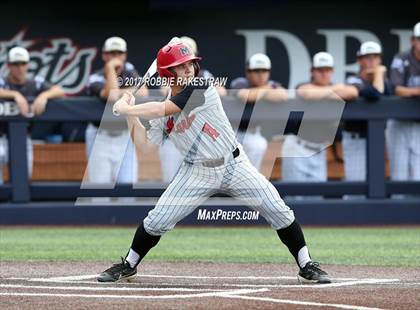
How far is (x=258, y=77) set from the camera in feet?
35.0

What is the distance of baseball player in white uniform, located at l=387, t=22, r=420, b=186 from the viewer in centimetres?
1082

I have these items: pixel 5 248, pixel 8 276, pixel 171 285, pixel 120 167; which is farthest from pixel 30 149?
pixel 171 285

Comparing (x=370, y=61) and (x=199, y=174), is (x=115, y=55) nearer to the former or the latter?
(x=370, y=61)

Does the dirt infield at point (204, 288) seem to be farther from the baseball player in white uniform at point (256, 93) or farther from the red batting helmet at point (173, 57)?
the baseball player in white uniform at point (256, 93)

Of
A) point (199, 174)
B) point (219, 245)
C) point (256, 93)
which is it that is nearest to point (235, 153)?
point (199, 174)

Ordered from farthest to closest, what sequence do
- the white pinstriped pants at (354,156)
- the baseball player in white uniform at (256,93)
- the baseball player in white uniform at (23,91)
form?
the white pinstriped pants at (354,156) < the baseball player in white uniform at (256,93) < the baseball player in white uniform at (23,91)

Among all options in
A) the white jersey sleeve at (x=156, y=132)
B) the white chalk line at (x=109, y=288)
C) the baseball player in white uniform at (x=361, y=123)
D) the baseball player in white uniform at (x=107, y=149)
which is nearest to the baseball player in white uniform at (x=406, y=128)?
the baseball player in white uniform at (x=361, y=123)

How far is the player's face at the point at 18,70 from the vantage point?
34.7 ft

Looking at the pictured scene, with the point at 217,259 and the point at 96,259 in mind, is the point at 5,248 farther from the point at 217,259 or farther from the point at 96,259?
the point at 217,259

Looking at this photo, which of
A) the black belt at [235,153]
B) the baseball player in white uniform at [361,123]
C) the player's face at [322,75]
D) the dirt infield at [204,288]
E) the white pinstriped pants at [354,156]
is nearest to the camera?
the dirt infield at [204,288]

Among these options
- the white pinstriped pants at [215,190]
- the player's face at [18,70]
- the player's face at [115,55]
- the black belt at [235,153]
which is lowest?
the white pinstriped pants at [215,190]

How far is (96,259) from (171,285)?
5.79 feet

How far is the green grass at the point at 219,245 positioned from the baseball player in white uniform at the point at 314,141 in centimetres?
73

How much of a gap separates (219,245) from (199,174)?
2.71 metres
